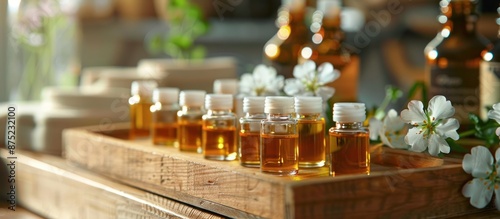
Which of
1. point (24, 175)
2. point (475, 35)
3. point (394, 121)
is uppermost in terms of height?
point (475, 35)

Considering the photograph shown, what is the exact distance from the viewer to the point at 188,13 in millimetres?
1863

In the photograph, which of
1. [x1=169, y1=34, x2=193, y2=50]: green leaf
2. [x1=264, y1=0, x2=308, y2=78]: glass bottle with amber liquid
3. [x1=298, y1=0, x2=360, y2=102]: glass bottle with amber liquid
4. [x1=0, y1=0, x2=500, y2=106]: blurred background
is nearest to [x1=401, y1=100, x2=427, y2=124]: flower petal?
[x1=298, y1=0, x2=360, y2=102]: glass bottle with amber liquid

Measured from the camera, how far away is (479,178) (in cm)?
84

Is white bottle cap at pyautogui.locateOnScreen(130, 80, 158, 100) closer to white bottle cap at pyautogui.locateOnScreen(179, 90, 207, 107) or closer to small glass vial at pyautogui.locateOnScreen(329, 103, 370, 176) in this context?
white bottle cap at pyautogui.locateOnScreen(179, 90, 207, 107)

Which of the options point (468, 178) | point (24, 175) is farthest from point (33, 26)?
point (468, 178)

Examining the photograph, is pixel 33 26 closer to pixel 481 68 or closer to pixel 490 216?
pixel 481 68

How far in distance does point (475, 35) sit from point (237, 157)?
16.9 inches

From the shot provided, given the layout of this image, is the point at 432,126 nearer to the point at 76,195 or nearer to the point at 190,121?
the point at 190,121

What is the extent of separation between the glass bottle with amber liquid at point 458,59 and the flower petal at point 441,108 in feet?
0.80

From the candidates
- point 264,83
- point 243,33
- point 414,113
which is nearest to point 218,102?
point 264,83

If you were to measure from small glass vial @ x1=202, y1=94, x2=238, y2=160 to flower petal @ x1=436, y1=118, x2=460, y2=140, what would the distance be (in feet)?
0.87

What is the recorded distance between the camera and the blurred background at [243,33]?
6.09 feet

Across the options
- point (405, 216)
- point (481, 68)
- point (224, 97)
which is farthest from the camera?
point (481, 68)

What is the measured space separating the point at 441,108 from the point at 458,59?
28cm
